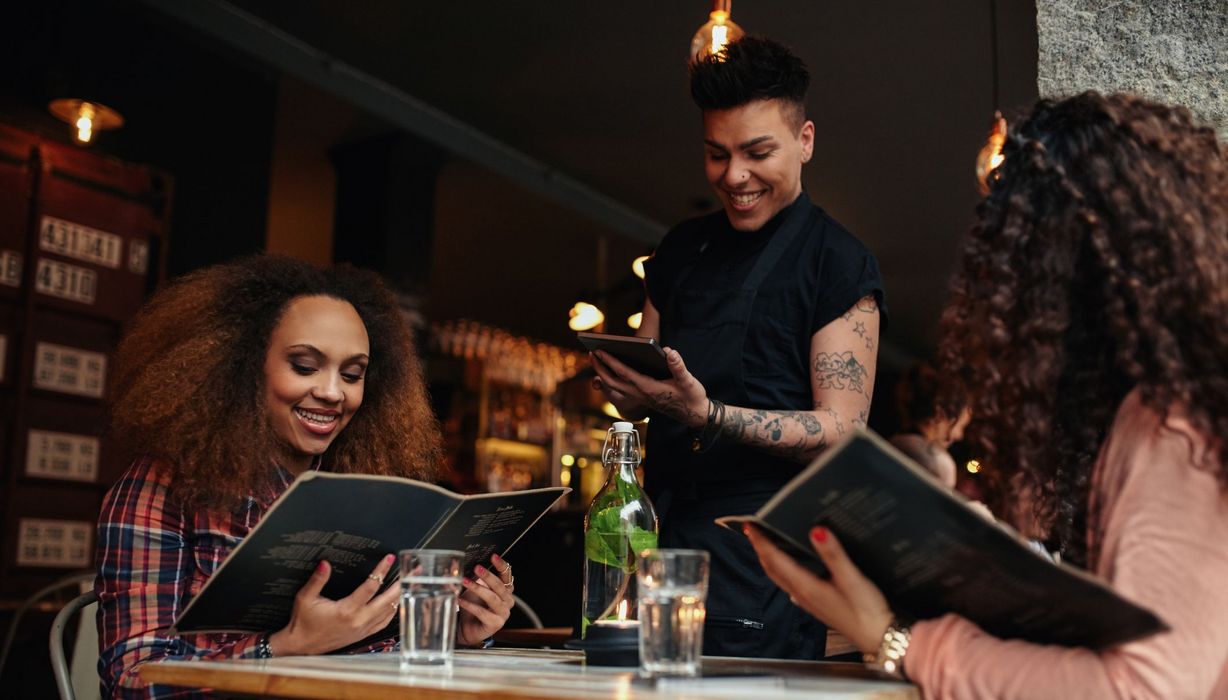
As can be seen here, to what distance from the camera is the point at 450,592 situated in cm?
137

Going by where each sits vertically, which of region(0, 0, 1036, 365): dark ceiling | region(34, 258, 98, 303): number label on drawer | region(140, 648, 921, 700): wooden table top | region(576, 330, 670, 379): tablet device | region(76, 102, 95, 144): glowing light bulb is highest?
region(0, 0, 1036, 365): dark ceiling

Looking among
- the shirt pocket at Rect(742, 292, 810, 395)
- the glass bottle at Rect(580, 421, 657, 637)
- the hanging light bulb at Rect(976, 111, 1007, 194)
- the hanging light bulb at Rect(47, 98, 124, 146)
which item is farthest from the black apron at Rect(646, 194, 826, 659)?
the hanging light bulb at Rect(47, 98, 124, 146)

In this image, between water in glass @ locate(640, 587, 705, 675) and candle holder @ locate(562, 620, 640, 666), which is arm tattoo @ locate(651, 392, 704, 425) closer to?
candle holder @ locate(562, 620, 640, 666)

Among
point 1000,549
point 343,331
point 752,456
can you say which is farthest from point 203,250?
point 1000,549

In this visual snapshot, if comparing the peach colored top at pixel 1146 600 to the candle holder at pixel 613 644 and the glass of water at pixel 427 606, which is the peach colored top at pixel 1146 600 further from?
the glass of water at pixel 427 606

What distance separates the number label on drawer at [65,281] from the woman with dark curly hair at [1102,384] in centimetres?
470

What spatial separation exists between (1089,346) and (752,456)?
0.90 metres

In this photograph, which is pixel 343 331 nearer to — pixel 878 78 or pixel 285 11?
pixel 285 11

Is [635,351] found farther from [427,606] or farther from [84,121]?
[84,121]

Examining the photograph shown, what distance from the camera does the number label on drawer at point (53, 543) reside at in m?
5.02

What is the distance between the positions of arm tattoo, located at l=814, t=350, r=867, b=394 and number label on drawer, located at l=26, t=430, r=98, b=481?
4133mm

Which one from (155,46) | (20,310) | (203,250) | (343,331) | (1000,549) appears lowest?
(1000,549)

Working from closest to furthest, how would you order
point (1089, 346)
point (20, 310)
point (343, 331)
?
1. point (1089, 346)
2. point (343, 331)
3. point (20, 310)

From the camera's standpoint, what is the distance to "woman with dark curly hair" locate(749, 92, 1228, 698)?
1.08 meters
